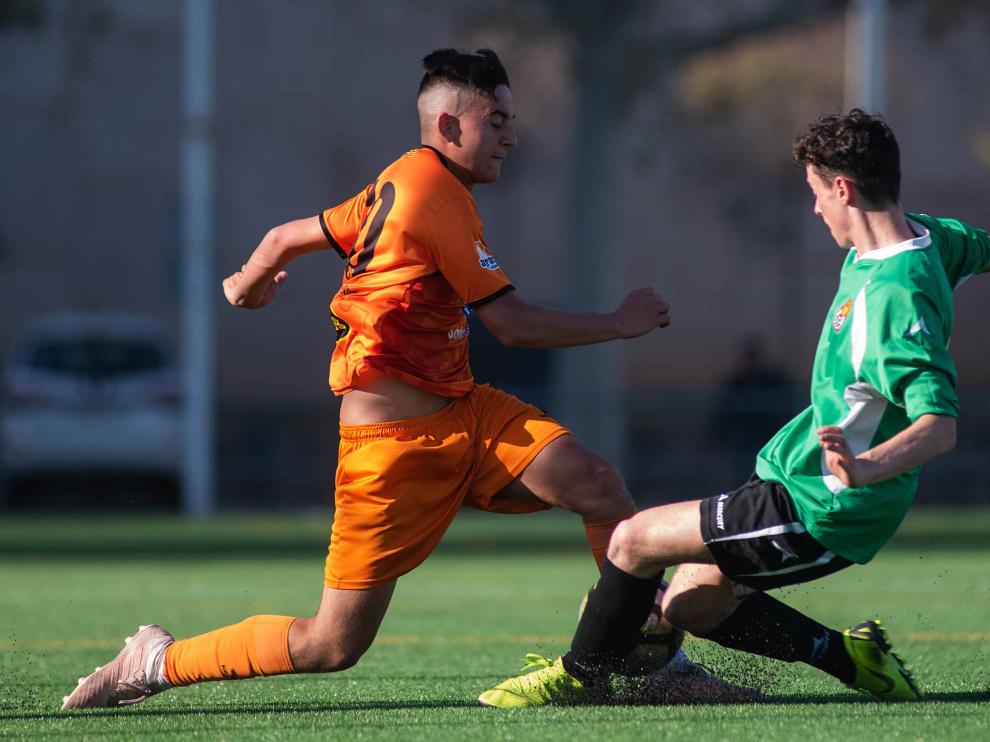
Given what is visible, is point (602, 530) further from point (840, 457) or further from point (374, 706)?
point (840, 457)

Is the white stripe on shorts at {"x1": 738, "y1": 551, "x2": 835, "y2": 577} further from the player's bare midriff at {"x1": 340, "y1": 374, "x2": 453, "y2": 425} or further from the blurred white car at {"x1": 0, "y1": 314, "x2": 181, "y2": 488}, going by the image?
the blurred white car at {"x1": 0, "y1": 314, "x2": 181, "y2": 488}

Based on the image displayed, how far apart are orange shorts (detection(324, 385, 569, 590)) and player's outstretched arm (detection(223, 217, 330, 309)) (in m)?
0.72

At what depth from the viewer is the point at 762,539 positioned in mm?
5445

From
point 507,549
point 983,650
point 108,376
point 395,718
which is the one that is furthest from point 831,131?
point 108,376

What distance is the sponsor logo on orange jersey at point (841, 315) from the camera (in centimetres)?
538

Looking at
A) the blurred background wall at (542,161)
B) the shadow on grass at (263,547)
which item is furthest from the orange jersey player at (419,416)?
the blurred background wall at (542,161)

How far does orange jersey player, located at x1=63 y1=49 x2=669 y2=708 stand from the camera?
19.0 feet

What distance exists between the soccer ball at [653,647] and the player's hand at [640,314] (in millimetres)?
932

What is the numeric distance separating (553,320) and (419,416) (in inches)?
22.8

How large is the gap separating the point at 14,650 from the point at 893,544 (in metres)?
9.20

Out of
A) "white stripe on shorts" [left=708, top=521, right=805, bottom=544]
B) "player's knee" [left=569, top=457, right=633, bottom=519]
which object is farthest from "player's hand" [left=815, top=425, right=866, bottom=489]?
"player's knee" [left=569, top=457, right=633, bottom=519]

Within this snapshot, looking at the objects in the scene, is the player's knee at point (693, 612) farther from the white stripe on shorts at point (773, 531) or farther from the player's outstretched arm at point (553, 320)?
the player's outstretched arm at point (553, 320)

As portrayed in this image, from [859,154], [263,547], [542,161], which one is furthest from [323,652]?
[542,161]

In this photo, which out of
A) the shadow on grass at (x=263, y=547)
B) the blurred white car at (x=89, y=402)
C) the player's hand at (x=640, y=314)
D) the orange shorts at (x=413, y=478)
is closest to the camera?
the player's hand at (x=640, y=314)
